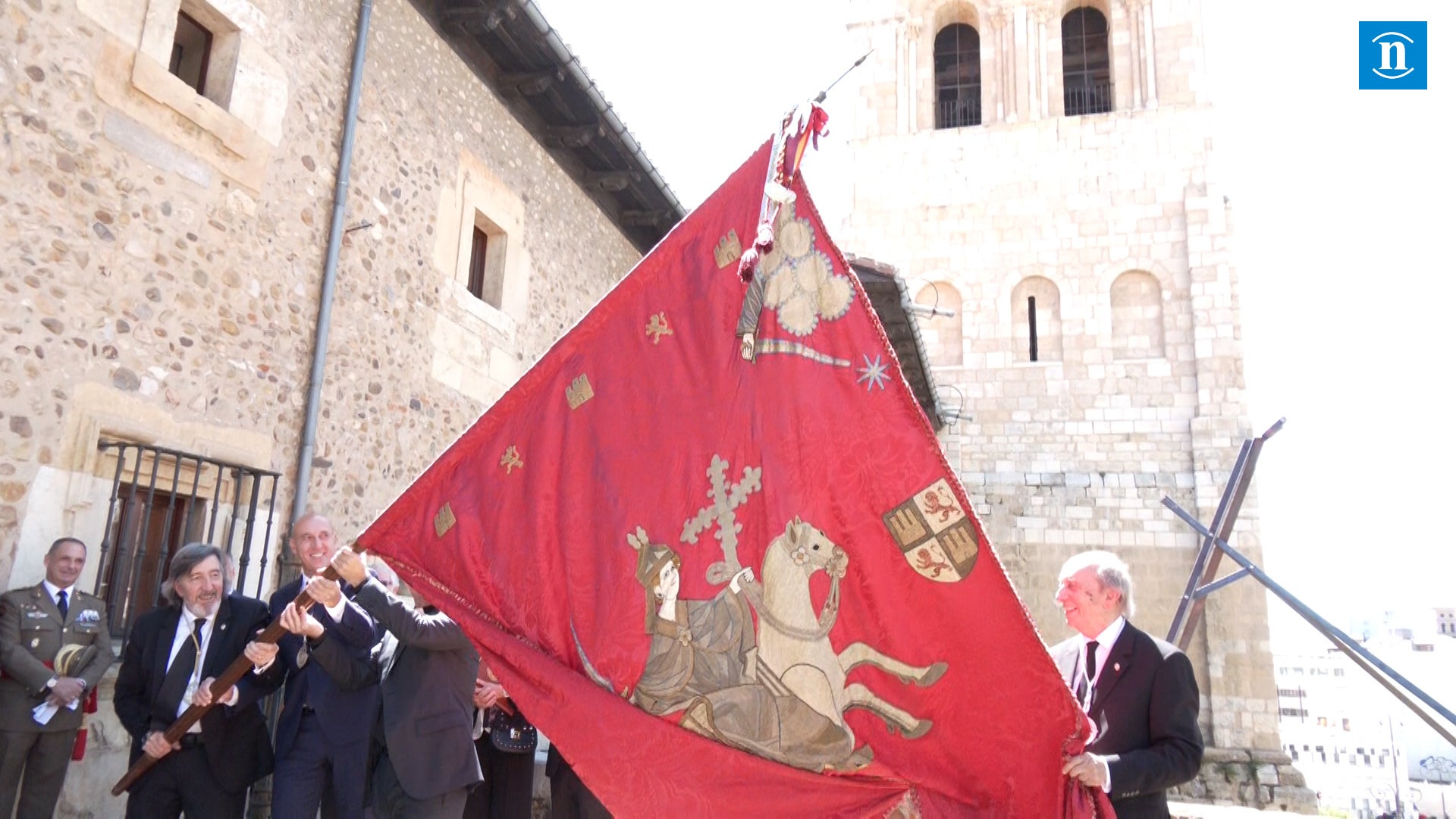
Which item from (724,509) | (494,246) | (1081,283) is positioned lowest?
(724,509)

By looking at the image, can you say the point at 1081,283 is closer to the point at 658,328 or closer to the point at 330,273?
the point at 330,273

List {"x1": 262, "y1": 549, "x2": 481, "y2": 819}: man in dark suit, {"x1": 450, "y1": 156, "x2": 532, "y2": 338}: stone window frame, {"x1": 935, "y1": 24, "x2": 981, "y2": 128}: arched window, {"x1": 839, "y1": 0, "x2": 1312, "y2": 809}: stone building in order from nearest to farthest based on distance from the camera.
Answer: {"x1": 262, "y1": 549, "x2": 481, "y2": 819}: man in dark suit < {"x1": 450, "y1": 156, "x2": 532, "y2": 338}: stone window frame < {"x1": 839, "y1": 0, "x2": 1312, "y2": 809}: stone building < {"x1": 935, "y1": 24, "x2": 981, "y2": 128}: arched window

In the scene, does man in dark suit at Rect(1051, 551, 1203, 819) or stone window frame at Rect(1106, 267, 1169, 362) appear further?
stone window frame at Rect(1106, 267, 1169, 362)

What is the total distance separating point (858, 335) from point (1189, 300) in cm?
1467

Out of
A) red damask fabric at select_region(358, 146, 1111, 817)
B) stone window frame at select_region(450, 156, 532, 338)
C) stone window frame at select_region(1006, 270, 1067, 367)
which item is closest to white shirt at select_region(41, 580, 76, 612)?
red damask fabric at select_region(358, 146, 1111, 817)

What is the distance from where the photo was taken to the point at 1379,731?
49688mm

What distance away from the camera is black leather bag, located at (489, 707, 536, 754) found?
4207mm

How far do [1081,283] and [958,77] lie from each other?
4.81 metres

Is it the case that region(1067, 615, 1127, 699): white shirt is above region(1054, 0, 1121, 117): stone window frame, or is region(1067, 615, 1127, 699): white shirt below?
A: below

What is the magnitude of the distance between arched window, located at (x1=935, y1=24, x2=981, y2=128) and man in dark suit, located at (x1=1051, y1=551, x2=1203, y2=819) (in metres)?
16.1

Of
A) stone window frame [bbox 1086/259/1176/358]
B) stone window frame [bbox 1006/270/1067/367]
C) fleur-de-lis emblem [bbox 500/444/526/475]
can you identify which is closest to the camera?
fleur-de-lis emblem [bbox 500/444/526/475]

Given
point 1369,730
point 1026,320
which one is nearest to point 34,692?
point 1026,320

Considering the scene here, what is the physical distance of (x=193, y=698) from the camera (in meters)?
3.50

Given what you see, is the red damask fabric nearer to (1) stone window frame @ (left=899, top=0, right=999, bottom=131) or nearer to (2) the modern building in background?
(1) stone window frame @ (left=899, top=0, right=999, bottom=131)
